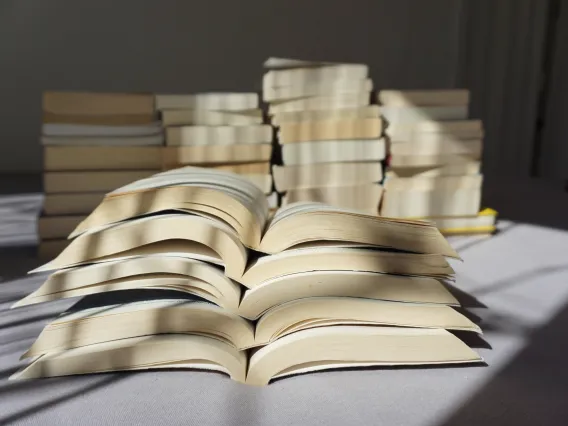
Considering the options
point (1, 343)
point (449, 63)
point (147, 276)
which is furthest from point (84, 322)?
point (449, 63)

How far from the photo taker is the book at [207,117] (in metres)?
1.89

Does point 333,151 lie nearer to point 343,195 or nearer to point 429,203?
point 343,195

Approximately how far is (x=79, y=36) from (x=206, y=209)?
3.56 meters

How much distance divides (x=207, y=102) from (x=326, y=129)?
1.38 ft

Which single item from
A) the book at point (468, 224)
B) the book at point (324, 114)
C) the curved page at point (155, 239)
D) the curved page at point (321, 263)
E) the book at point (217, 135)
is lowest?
the book at point (468, 224)

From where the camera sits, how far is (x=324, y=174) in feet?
6.42

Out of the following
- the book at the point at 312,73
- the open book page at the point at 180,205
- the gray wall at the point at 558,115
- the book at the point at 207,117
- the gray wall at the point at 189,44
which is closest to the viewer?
the open book page at the point at 180,205

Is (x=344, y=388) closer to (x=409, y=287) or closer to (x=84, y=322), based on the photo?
(x=409, y=287)

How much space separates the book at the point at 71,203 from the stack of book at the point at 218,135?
0.26 meters

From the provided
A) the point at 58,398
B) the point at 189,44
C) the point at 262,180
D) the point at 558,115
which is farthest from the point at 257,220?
the point at 558,115

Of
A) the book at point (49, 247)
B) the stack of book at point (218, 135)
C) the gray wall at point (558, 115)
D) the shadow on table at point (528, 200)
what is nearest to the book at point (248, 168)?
the stack of book at point (218, 135)

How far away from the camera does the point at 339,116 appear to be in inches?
77.7

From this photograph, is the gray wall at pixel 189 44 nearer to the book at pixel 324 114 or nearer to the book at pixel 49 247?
the book at pixel 324 114

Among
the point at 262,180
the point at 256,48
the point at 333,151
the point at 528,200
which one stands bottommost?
the point at 528,200
